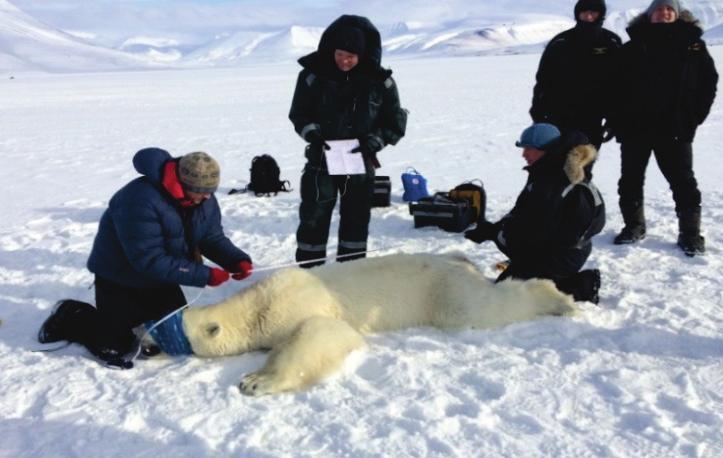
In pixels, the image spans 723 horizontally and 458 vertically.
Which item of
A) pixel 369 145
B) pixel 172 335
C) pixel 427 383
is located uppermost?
pixel 369 145

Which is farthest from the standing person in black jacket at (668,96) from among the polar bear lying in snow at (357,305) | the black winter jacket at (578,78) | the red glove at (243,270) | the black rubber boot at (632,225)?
the red glove at (243,270)

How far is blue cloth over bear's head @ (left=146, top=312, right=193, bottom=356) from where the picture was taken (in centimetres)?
375

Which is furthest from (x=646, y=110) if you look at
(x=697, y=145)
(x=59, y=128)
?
(x=59, y=128)

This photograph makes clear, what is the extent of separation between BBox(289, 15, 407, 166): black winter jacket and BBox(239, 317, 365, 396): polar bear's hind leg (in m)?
1.80

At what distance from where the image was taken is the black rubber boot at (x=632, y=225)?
5723 millimetres

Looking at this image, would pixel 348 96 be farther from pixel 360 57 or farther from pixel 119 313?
pixel 119 313

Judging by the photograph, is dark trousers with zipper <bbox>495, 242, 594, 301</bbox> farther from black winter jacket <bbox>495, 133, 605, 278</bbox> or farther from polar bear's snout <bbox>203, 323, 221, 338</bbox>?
polar bear's snout <bbox>203, 323, 221, 338</bbox>

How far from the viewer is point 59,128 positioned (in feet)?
57.9

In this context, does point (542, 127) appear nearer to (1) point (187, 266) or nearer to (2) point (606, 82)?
(2) point (606, 82)

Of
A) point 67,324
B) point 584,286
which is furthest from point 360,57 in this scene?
point 67,324

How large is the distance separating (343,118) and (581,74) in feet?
7.38

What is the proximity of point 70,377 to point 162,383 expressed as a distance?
1.90 feet

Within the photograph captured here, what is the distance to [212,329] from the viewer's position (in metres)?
3.74

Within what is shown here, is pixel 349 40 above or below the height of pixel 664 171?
above
